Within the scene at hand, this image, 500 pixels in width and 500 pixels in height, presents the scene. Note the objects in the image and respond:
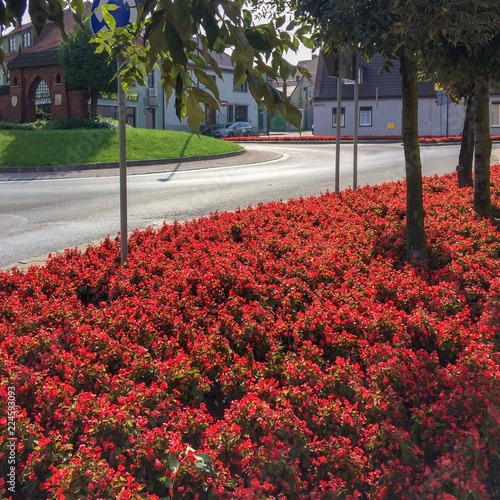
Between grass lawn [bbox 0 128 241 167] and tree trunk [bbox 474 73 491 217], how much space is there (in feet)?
50.9

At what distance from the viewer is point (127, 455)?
299 centimetres

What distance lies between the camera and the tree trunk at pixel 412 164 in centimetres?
679

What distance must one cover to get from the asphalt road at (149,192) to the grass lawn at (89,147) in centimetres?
190

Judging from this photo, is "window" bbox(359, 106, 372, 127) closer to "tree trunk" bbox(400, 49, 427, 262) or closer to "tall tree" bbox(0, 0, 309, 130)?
"tree trunk" bbox(400, 49, 427, 262)

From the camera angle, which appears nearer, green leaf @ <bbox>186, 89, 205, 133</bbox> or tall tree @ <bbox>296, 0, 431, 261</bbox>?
green leaf @ <bbox>186, 89, 205, 133</bbox>

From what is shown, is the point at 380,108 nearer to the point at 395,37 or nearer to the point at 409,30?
the point at 395,37

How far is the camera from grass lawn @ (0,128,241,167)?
23.0 metres

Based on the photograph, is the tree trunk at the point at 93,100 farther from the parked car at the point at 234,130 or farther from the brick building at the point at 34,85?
the parked car at the point at 234,130

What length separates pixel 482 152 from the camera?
29.6ft

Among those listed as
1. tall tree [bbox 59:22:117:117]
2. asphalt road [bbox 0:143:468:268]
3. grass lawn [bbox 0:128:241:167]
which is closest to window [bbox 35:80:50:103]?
tall tree [bbox 59:22:117:117]

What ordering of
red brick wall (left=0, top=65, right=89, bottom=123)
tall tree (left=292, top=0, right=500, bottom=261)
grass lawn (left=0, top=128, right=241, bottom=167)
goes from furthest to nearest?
red brick wall (left=0, top=65, right=89, bottom=123)
grass lawn (left=0, top=128, right=241, bottom=167)
tall tree (left=292, top=0, right=500, bottom=261)

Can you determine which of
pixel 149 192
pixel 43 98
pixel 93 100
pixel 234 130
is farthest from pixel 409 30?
pixel 234 130

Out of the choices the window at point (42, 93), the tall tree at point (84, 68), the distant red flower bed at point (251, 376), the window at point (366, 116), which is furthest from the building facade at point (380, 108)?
the distant red flower bed at point (251, 376)

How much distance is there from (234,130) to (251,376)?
5367cm
